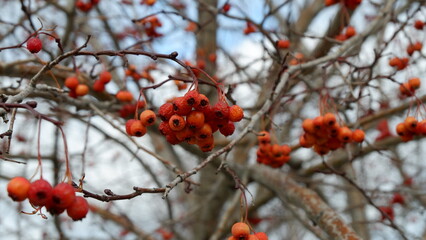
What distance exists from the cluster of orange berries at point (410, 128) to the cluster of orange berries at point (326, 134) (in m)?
0.33

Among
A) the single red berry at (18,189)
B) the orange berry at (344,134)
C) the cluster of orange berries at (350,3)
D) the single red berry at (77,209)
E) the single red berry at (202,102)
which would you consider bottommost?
the single red berry at (77,209)

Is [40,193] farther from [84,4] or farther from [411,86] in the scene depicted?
[84,4]

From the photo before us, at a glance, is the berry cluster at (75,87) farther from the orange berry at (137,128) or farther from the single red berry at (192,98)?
the single red berry at (192,98)

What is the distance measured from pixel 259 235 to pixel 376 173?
1030cm

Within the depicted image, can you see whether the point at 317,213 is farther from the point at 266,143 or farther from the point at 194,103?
the point at 194,103

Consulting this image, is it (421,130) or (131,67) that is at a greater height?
(131,67)

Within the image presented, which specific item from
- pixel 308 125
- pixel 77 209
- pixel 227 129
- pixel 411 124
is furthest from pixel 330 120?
pixel 77 209

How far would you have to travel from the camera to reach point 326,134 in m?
2.55

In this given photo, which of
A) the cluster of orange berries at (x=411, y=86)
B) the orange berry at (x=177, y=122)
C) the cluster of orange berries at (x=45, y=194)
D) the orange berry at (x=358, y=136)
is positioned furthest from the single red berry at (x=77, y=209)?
the cluster of orange berries at (x=411, y=86)

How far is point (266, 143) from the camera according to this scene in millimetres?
3045

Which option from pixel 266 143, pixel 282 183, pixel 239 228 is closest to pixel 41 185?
pixel 239 228

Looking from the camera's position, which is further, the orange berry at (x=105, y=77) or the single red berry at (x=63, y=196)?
the orange berry at (x=105, y=77)

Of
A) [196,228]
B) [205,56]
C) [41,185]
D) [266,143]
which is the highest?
[205,56]

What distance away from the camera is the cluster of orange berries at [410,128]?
8.63ft
